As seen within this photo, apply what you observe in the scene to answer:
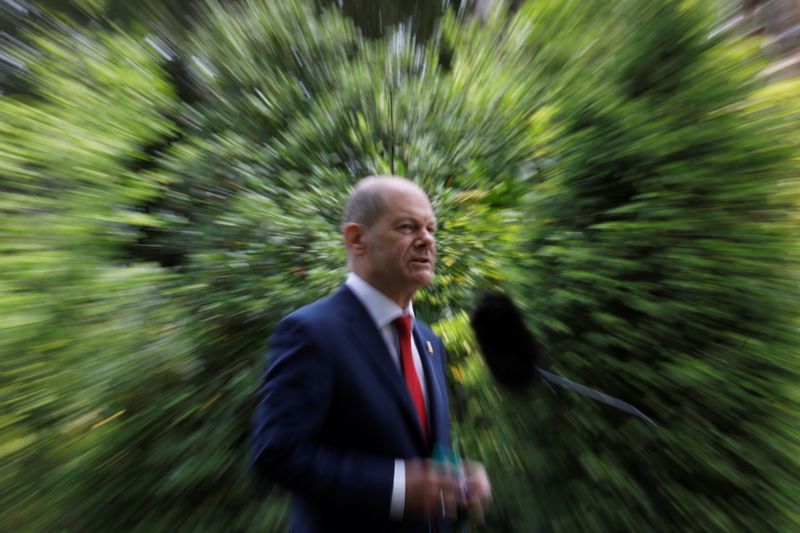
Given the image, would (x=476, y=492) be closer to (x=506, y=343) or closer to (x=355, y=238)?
(x=355, y=238)

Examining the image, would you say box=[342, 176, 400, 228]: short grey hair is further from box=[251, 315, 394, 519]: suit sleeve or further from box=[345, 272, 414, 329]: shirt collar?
box=[251, 315, 394, 519]: suit sleeve

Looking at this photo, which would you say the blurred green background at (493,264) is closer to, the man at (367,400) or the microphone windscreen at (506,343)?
the microphone windscreen at (506,343)

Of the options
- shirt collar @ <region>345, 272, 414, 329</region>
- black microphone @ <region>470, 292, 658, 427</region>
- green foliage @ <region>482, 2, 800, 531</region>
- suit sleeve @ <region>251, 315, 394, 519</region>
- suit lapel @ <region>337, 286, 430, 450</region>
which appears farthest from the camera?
black microphone @ <region>470, 292, 658, 427</region>

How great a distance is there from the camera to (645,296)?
2.45 metres

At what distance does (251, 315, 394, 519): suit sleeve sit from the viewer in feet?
4.66

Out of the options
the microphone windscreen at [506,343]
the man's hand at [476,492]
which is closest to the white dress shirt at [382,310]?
the man's hand at [476,492]

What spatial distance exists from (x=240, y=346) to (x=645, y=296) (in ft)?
9.34

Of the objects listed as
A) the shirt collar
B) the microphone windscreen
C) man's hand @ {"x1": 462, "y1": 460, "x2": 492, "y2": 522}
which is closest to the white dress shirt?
the shirt collar

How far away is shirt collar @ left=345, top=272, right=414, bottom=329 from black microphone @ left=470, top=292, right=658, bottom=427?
3.64 feet

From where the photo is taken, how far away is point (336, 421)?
5.14 ft

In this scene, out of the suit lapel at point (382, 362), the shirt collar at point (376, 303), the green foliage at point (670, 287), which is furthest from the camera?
the green foliage at point (670, 287)

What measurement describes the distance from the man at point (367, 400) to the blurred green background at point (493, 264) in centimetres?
118

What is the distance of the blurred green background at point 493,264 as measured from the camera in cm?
224

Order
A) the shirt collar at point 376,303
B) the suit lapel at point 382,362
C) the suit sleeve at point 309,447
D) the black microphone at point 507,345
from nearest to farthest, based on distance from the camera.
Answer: the suit sleeve at point 309,447 → the suit lapel at point 382,362 → the shirt collar at point 376,303 → the black microphone at point 507,345
